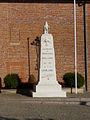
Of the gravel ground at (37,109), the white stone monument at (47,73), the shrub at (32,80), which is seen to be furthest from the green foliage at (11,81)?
the white stone monument at (47,73)

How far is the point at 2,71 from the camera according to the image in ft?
86.6

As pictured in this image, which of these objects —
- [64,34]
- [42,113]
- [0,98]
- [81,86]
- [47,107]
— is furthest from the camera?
[64,34]

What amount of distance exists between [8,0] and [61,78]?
4648mm

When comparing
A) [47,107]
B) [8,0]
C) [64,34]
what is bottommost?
[47,107]

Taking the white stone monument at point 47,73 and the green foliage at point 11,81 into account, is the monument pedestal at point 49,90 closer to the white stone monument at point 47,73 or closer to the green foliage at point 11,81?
the white stone monument at point 47,73

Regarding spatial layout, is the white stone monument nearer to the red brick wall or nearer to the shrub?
the shrub

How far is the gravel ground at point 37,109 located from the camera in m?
16.6

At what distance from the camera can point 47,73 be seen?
23.2 m

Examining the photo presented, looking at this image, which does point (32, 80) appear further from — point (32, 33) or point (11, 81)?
point (32, 33)

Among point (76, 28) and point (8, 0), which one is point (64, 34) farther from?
point (8, 0)

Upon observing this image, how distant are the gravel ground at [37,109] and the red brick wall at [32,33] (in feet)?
11.7

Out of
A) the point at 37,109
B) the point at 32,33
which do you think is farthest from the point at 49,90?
the point at 32,33

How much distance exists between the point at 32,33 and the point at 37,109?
8305 mm

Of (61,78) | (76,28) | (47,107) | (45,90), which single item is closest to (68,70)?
(61,78)
